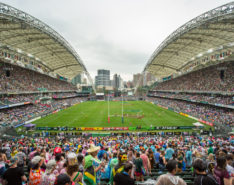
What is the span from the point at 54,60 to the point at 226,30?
62763 millimetres

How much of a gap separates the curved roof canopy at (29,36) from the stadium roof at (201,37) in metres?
36.3

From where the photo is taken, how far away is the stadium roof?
3058 centimetres

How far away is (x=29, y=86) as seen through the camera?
52062 mm

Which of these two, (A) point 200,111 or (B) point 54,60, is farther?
(B) point 54,60

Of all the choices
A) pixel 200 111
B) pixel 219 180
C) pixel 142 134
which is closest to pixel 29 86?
pixel 142 134

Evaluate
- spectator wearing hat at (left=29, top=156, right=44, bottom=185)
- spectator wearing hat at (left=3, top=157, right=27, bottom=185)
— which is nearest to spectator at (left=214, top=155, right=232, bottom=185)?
spectator wearing hat at (left=29, top=156, right=44, bottom=185)

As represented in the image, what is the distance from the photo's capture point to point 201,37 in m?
42.5

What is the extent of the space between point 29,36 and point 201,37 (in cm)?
4760

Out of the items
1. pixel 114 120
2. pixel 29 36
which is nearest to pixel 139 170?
pixel 114 120

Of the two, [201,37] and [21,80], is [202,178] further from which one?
[21,80]

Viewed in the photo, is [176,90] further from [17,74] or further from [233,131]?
[17,74]

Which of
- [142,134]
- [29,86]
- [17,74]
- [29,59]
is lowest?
[142,134]

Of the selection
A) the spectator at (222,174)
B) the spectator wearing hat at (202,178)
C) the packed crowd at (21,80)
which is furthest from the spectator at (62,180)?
the packed crowd at (21,80)

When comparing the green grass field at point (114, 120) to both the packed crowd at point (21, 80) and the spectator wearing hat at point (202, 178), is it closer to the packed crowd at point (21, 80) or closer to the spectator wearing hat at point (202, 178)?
the packed crowd at point (21, 80)
